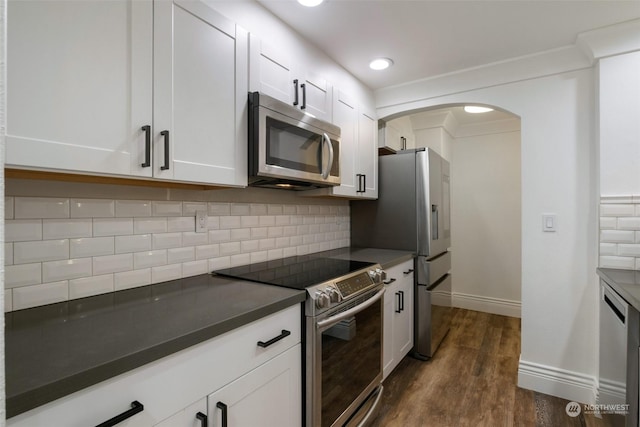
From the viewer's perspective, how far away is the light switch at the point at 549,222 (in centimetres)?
221

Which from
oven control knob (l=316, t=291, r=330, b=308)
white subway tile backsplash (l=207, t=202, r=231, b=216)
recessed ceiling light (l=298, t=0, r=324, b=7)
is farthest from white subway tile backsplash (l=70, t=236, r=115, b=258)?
recessed ceiling light (l=298, t=0, r=324, b=7)

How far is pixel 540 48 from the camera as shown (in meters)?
2.18

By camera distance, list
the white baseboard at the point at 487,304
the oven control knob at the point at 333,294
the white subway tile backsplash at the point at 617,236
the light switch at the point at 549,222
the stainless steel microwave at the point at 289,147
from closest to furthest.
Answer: the oven control knob at the point at 333,294 < the stainless steel microwave at the point at 289,147 < the white subway tile backsplash at the point at 617,236 < the light switch at the point at 549,222 < the white baseboard at the point at 487,304

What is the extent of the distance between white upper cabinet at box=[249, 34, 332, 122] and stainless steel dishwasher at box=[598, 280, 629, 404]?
1866mm

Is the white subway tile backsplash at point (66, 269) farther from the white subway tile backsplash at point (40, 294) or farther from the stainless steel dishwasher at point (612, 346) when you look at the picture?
the stainless steel dishwasher at point (612, 346)

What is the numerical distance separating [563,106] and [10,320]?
311 cm

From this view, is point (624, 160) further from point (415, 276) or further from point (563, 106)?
point (415, 276)

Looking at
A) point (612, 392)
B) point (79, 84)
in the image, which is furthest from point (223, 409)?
point (612, 392)

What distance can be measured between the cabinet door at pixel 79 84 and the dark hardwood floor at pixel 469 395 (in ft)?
6.57

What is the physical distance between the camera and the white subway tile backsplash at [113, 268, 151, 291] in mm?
1324

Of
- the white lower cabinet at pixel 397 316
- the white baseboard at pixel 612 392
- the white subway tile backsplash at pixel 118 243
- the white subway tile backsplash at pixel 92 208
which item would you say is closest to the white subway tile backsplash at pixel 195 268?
the white subway tile backsplash at pixel 118 243

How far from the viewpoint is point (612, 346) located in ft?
5.43

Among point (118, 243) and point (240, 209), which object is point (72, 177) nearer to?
point (118, 243)

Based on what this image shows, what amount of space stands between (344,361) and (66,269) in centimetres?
126
